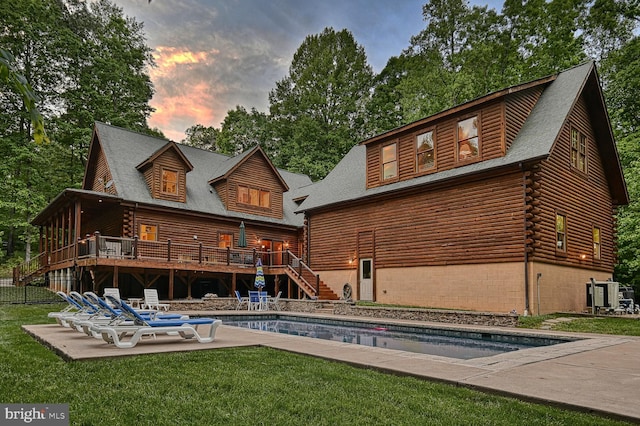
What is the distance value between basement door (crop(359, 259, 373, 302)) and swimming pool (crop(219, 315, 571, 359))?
4190mm

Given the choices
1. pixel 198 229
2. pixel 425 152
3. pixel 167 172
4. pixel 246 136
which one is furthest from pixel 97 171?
pixel 246 136

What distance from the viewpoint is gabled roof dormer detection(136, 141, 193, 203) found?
73.7 feet

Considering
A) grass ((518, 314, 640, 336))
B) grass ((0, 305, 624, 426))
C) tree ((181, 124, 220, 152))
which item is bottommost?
grass ((518, 314, 640, 336))

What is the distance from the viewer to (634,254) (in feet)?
73.9

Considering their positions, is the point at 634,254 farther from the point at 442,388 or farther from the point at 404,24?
the point at 404,24

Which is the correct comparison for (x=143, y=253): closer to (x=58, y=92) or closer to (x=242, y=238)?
(x=242, y=238)

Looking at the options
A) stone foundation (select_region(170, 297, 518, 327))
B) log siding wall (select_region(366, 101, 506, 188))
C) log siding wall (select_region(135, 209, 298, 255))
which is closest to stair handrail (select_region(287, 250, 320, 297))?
stone foundation (select_region(170, 297, 518, 327))

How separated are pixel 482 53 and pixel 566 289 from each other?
2269 centimetres

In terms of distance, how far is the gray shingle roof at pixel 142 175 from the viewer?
2206 cm

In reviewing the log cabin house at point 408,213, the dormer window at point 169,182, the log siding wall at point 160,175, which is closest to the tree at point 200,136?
the log cabin house at point 408,213

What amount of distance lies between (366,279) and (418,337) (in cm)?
799

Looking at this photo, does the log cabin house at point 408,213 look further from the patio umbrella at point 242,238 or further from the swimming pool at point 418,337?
the swimming pool at point 418,337

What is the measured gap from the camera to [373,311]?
1623 cm

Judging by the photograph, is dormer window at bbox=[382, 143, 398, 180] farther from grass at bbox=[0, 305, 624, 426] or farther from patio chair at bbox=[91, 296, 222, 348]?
grass at bbox=[0, 305, 624, 426]
